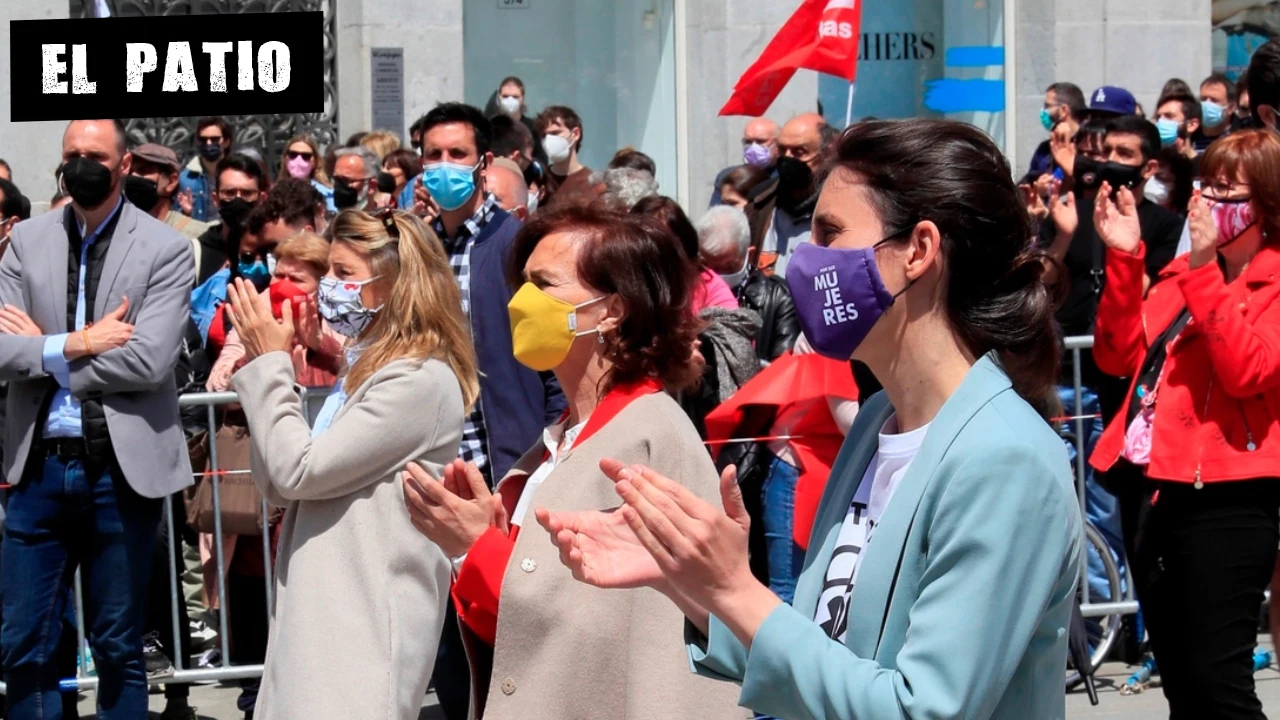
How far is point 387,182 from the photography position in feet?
32.3

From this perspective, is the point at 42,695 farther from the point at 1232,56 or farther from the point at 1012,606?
the point at 1232,56

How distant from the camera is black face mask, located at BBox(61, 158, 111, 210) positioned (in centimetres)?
604

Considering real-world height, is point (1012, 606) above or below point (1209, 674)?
above

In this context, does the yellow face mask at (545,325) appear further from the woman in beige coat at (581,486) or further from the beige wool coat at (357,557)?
the beige wool coat at (357,557)

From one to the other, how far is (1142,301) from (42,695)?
4.00 metres

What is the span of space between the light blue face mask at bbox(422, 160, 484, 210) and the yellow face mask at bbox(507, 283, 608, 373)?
2.85m

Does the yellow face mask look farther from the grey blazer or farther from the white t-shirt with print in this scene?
the grey blazer

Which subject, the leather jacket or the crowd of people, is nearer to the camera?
the crowd of people

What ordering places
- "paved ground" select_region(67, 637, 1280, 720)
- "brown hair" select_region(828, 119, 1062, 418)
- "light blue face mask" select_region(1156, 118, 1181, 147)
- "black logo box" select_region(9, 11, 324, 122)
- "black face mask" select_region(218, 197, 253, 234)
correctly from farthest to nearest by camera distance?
1. "light blue face mask" select_region(1156, 118, 1181, 147)
2. "black face mask" select_region(218, 197, 253, 234)
3. "black logo box" select_region(9, 11, 324, 122)
4. "paved ground" select_region(67, 637, 1280, 720)
5. "brown hair" select_region(828, 119, 1062, 418)

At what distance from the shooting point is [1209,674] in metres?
4.63

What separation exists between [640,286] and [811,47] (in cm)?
569

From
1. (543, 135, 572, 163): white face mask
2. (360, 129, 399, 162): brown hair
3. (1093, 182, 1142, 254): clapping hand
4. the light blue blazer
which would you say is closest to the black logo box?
(360, 129, 399, 162): brown hair

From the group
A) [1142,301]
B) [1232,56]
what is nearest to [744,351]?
[1142,301]

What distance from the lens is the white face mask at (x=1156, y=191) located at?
7.97m
